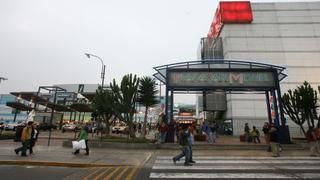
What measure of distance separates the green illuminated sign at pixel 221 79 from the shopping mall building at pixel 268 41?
16.8 meters

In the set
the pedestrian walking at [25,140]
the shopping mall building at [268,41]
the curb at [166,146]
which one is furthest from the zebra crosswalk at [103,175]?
the shopping mall building at [268,41]

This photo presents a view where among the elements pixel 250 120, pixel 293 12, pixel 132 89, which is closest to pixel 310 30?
pixel 293 12

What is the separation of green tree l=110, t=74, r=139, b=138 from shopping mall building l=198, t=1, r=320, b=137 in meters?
21.0

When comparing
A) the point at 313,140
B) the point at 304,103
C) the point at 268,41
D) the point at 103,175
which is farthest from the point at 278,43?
the point at 103,175

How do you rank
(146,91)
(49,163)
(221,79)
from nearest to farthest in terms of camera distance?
(49,163) < (221,79) < (146,91)

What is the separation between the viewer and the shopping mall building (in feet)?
120

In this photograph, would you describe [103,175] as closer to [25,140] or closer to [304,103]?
[25,140]

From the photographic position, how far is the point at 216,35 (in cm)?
4341

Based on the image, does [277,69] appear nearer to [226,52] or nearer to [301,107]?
[301,107]

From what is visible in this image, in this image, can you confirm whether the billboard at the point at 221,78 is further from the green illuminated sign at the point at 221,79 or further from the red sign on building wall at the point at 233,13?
the red sign on building wall at the point at 233,13

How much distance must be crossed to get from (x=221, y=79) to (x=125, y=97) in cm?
755

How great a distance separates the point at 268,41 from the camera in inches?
1543

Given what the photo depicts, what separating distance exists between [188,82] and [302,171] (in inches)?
459

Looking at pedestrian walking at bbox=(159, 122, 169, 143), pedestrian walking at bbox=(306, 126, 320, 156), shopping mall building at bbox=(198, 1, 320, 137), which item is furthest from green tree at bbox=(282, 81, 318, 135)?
shopping mall building at bbox=(198, 1, 320, 137)
